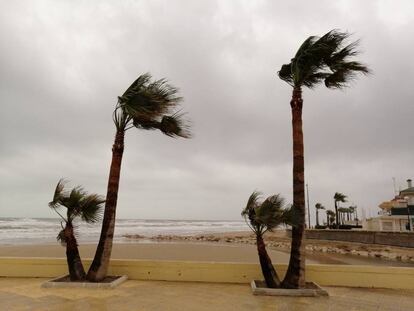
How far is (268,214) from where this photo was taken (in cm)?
780

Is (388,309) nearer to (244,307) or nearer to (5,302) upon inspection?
(244,307)

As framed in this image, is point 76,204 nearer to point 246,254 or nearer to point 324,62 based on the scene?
point 324,62

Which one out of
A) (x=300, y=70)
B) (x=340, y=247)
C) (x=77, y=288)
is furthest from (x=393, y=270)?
(x=340, y=247)

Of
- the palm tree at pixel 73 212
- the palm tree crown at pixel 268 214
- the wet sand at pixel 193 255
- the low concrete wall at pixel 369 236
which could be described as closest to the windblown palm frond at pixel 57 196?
the palm tree at pixel 73 212

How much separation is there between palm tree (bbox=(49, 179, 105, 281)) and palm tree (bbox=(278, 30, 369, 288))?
4692 millimetres

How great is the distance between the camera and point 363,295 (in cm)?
732

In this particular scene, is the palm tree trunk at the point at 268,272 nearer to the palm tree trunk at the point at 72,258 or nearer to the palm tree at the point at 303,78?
the palm tree at the point at 303,78

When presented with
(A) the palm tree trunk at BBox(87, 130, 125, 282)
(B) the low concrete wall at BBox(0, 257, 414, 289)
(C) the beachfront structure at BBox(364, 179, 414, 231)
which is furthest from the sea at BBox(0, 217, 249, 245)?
(C) the beachfront structure at BBox(364, 179, 414, 231)

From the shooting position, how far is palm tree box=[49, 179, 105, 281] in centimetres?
836

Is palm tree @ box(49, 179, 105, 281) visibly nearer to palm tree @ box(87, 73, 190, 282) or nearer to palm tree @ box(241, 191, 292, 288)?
palm tree @ box(87, 73, 190, 282)

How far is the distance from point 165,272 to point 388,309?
4878mm

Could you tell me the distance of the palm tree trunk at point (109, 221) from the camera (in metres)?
8.23

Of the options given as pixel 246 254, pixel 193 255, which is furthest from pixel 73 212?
pixel 246 254

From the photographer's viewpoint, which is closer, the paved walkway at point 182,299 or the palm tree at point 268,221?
the paved walkway at point 182,299
